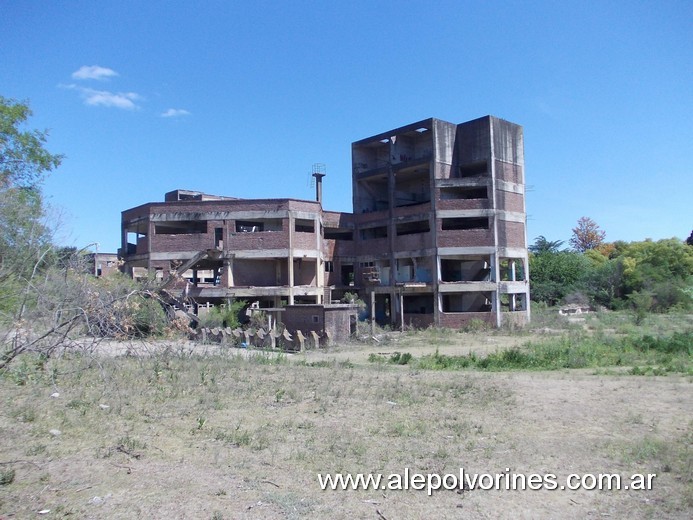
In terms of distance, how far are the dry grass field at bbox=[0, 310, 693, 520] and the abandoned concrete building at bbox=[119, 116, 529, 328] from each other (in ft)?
67.5

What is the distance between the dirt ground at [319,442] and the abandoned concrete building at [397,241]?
20820 mm

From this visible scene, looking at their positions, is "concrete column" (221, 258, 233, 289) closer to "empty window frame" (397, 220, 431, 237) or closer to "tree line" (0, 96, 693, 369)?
"tree line" (0, 96, 693, 369)

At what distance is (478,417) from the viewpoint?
9953 millimetres

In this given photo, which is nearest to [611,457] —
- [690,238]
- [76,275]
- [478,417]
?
[478,417]

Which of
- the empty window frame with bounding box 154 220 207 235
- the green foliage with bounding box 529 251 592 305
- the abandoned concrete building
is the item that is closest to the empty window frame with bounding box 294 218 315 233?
the abandoned concrete building

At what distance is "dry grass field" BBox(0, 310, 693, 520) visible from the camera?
19.9ft

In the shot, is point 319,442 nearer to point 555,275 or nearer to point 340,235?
point 340,235

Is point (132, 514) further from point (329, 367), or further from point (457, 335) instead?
point (457, 335)

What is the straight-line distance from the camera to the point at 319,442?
830cm

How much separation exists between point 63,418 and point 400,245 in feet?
97.7

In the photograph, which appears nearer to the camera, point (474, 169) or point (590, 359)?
point (590, 359)

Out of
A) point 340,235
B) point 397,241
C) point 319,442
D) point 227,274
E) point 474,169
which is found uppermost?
point 474,169

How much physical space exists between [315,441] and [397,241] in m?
30.0

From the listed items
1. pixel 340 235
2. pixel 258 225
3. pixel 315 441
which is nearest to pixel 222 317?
pixel 258 225
